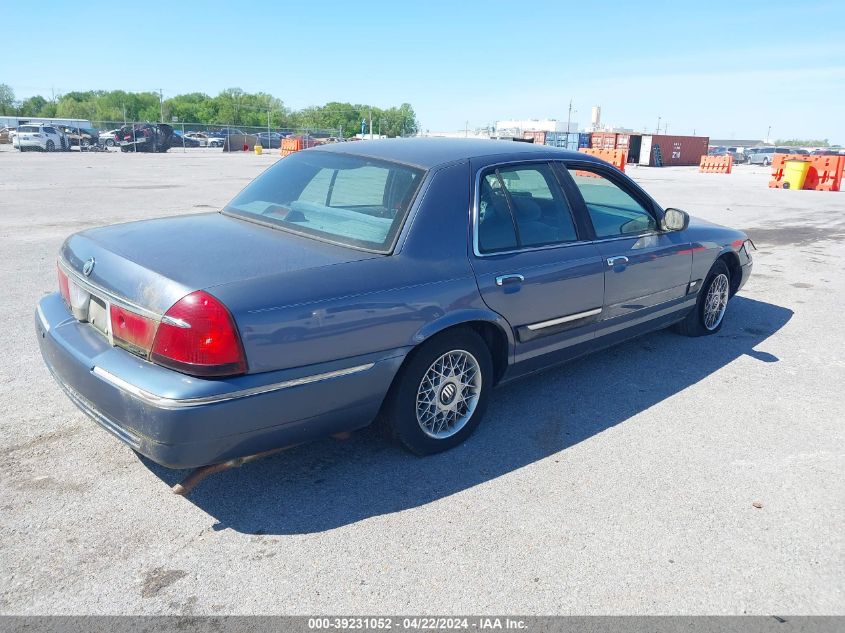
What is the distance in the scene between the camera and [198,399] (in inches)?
103

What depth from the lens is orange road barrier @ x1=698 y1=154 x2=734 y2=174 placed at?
123ft

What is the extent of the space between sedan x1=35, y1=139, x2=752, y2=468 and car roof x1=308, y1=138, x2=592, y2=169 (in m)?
0.02

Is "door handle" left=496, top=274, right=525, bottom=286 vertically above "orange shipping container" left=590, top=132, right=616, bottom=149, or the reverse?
"orange shipping container" left=590, top=132, right=616, bottom=149

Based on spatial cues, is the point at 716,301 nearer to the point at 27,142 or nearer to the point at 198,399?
the point at 198,399

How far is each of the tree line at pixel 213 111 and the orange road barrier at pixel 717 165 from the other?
69.5 meters

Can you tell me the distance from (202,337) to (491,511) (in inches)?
59.0

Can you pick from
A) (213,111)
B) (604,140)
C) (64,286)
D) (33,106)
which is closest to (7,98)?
(33,106)

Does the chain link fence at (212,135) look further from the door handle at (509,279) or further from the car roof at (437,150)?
the door handle at (509,279)

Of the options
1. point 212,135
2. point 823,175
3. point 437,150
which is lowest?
point 437,150

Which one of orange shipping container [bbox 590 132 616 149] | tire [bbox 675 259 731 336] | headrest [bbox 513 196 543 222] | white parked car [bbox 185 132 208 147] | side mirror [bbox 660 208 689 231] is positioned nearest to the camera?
headrest [bbox 513 196 543 222]

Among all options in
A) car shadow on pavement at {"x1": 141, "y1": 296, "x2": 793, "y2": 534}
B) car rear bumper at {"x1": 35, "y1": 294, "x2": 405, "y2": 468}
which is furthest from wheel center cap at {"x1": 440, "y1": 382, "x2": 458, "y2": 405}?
car rear bumper at {"x1": 35, "y1": 294, "x2": 405, "y2": 468}

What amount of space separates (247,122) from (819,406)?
115739 mm

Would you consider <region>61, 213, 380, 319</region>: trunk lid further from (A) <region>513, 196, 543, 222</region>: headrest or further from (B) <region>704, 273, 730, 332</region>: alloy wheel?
(B) <region>704, 273, 730, 332</region>: alloy wheel

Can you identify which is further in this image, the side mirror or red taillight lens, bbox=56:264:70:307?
the side mirror
